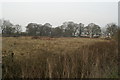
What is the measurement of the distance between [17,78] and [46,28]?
43881 millimetres

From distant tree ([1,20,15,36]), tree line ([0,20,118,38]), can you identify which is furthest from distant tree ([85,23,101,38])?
distant tree ([1,20,15,36])

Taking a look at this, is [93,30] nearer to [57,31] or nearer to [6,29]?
[57,31]

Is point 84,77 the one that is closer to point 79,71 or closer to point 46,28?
point 79,71

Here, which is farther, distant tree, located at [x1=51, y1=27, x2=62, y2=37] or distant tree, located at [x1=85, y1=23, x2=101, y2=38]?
distant tree, located at [x1=85, y1=23, x2=101, y2=38]

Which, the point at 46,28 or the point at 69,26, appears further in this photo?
the point at 69,26

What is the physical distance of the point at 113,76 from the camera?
15.3 feet

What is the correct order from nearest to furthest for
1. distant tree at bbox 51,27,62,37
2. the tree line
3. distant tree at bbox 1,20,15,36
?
distant tree at bbox 1,20,15,36, the tree line, distant tree at bbox 51,27,62,37

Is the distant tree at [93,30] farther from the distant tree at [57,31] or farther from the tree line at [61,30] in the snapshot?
the distant tree at [57,31]

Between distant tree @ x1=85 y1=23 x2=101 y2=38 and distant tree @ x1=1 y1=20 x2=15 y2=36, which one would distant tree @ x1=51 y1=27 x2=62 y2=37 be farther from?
distant tree @ x1=1 y1=20 x2=15 y2=36

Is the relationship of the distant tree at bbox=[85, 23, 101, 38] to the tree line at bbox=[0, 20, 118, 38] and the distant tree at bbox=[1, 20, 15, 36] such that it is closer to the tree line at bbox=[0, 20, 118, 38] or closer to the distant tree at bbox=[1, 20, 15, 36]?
the tree line at bbox=[0, 20, 118, 38]

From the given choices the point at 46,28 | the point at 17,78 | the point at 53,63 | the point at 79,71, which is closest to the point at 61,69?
the point at 53,63

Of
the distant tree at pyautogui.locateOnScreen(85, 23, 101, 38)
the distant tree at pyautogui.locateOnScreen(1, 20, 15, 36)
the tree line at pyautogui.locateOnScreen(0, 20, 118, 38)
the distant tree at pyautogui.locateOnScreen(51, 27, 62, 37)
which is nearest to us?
the distant tree at pyautogui.locateOnScreen(1, 20, 15, 36)

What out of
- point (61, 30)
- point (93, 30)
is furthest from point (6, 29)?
point (93, 30)

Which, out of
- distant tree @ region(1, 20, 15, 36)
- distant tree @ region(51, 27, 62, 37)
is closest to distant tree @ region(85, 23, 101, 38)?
distant tree @ region(51, 27, 62, 37)
